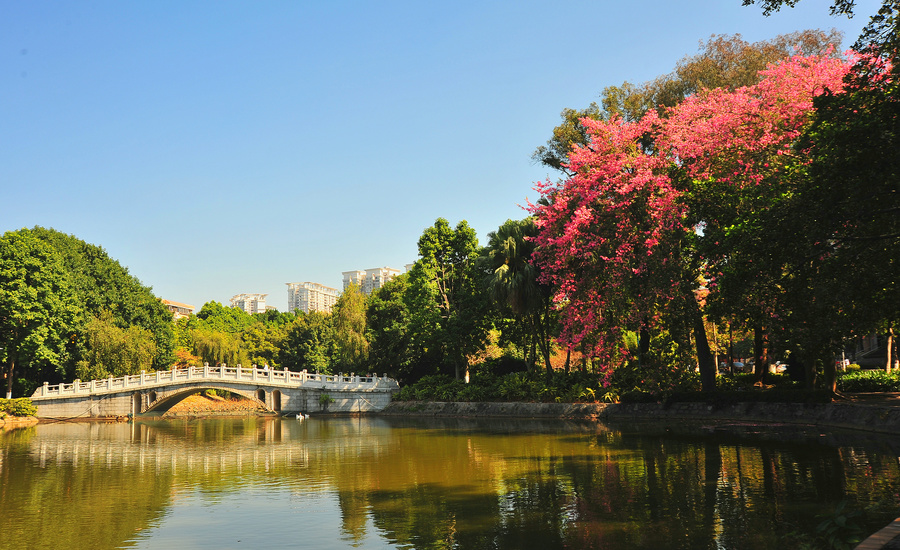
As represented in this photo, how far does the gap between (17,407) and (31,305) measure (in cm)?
672

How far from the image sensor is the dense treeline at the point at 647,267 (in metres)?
13.5

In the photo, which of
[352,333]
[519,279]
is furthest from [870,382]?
[352,333]

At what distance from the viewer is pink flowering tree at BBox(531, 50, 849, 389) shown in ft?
72.4

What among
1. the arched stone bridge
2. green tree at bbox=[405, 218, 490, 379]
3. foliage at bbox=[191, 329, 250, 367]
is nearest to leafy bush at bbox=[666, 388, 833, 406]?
green tree at bbox=[405, 218, 490, 379]

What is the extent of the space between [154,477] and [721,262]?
63.4 feet

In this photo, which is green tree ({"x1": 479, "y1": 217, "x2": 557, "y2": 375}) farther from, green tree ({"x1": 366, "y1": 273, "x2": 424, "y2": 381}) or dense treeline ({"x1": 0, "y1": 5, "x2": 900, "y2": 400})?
green tree ({"x1": 366, "y1": 273, "x2": 424, "y2": 381})

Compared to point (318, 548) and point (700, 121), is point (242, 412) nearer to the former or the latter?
point (700, 121)

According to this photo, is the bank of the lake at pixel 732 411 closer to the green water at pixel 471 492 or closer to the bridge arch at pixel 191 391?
the green water at pixel 471 492

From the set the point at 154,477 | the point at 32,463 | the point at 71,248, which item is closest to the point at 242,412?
the point at 71,248

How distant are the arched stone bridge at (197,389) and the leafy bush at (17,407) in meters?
1.97

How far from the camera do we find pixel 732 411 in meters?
26.0

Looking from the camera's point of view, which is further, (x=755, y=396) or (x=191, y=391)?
(x=191, y=391)

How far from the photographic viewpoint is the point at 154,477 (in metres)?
18.9

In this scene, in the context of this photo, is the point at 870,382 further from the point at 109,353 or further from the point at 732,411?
the point at 109,353
